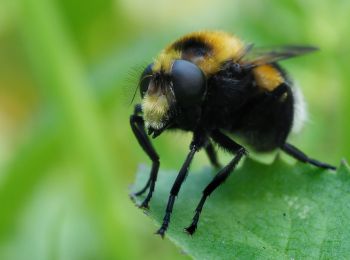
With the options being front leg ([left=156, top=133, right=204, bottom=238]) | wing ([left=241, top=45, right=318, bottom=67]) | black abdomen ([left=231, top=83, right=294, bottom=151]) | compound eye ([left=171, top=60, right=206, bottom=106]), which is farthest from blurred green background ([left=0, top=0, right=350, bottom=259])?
compound eye ([left=171, top=60, right=206, bottom=106])

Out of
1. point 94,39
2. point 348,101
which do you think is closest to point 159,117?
point 348,101

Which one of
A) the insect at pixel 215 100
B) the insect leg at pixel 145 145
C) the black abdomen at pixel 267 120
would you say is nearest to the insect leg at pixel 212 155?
the insect at pixel 215 100

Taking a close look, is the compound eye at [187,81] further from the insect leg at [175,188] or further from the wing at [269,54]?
the wing at [269,54]

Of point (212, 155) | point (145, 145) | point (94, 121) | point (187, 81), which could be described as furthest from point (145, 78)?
point (94, 121)

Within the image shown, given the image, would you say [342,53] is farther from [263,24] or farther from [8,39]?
[8,39]

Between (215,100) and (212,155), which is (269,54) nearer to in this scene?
(215,100)

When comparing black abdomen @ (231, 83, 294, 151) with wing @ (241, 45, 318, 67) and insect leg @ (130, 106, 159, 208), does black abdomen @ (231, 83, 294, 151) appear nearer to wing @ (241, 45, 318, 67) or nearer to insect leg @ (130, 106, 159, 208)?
wing @ (241, 45, 318, 67)
